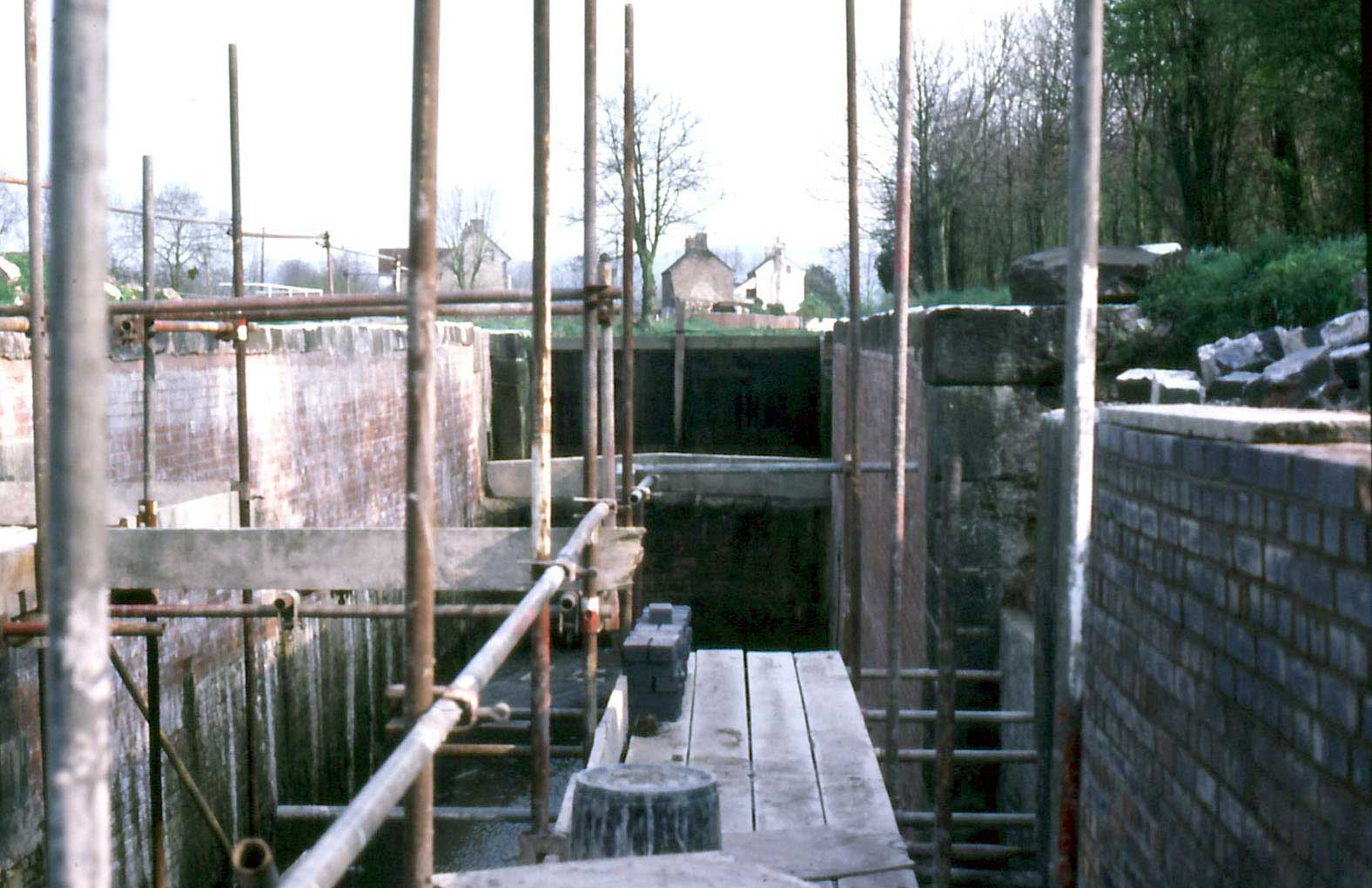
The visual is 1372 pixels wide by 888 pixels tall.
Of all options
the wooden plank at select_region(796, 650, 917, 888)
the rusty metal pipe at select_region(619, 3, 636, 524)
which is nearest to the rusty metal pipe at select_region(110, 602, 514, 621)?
the wooden plank at select_region(796, 650, 917, 888)

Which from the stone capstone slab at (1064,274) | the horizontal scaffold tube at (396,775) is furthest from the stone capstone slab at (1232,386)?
the horizontal scaffold tube at (396,775)

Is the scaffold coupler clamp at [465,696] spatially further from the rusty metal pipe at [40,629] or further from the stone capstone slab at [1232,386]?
the stone capstone slab at [1232,386]

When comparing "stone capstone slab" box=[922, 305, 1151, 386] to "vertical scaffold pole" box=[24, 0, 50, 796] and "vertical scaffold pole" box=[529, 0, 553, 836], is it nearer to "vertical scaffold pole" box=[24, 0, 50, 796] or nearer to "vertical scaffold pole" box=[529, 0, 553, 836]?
"vertical scaffold pole" box=[529, 0, 553, 836]

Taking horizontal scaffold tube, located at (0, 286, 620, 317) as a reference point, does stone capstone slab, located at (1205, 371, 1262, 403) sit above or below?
below

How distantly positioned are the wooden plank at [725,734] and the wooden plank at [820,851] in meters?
0.18

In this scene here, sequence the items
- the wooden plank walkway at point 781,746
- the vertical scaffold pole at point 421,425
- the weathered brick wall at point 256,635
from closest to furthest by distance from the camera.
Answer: the vertical scaffold pole at point 421,425
the wooden plank walkway at point 781,746
the weathered brick wall at point 256,635

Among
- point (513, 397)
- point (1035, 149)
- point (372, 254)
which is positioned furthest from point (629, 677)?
point (1035, 149)

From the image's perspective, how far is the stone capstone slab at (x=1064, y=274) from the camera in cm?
725

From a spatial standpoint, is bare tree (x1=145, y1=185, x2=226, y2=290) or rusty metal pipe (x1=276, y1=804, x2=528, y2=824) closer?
rusty metal pipe (x1=276, y1=804, x2=528, y2=824)

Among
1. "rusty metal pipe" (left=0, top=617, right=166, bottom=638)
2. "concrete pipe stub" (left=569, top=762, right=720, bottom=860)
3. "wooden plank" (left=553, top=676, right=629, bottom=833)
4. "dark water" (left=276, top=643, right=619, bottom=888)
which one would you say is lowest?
"dark water" (left=276, top=643, right=619, bottom=888)

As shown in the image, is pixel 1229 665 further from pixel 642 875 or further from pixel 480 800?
pixel 480 800

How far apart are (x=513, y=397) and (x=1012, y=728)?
1349cm

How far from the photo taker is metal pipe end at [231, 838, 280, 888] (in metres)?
2.48

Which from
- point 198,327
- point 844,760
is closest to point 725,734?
point 844,760
